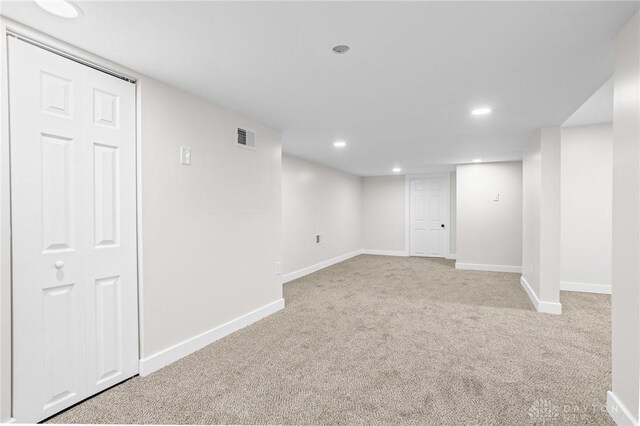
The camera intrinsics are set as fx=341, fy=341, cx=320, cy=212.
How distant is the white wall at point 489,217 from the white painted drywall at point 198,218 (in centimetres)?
480

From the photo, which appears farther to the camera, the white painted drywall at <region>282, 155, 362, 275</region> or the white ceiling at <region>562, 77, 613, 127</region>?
the white painted drywall at <region>282, 155, 362, 275</region>

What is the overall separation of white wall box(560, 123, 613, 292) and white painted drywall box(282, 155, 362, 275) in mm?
4226

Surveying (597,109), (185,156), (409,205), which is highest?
(597,109)

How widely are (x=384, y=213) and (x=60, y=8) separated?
8.33 metres

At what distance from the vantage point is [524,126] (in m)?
4.09

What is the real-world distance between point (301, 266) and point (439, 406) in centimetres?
452

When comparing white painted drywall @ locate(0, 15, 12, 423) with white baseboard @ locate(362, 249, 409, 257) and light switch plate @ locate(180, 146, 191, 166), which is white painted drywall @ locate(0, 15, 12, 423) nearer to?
light switch plate @ locate(180, 146, 191, 166)

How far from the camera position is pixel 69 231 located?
7.01 feet

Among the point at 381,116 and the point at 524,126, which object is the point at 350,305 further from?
the point at 524,126

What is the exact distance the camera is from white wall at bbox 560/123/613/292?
16.1ft

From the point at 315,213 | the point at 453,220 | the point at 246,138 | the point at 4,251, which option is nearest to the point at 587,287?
the point at 453,220

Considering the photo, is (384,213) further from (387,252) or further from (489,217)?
(489,217)

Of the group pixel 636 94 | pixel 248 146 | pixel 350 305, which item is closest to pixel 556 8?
pixel 636 94

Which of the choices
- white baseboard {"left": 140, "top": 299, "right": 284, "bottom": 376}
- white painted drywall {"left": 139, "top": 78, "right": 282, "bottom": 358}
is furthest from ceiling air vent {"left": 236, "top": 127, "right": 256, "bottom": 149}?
white baseboard {"left": 140, "top": 299, "right": 284, "bottom": 376}
